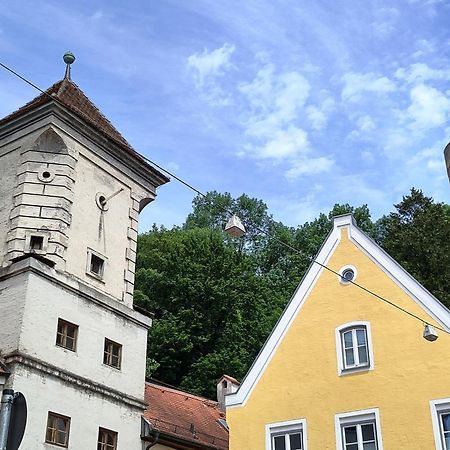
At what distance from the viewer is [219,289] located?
4066cm

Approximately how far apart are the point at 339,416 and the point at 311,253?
3201 centimetres

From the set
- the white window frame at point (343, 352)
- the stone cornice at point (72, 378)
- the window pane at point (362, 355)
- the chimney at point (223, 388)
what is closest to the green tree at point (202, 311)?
the chimney at point (223, 388)

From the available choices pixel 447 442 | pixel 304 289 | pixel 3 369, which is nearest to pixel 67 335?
pixel 3 369

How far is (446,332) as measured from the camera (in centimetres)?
1627

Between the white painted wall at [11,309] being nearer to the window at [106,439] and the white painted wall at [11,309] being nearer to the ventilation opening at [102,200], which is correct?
the window at [106,439]

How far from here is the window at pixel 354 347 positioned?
56.2 feet

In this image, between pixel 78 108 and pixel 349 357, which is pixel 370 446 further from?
pixel 78 108

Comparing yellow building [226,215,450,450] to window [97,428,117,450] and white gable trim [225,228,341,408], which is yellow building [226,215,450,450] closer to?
white gable trim [225,228,341,408]

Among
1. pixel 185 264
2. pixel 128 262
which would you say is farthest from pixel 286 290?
pixel 128 262

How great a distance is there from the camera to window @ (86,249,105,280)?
2314cm

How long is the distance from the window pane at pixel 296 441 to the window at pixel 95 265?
8795mm

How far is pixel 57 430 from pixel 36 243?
5617mm

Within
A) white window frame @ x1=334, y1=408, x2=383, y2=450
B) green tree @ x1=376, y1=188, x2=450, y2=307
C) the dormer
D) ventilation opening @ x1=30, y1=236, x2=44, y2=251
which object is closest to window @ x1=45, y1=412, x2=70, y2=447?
the dormer

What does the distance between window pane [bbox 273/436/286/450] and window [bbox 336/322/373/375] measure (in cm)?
214
